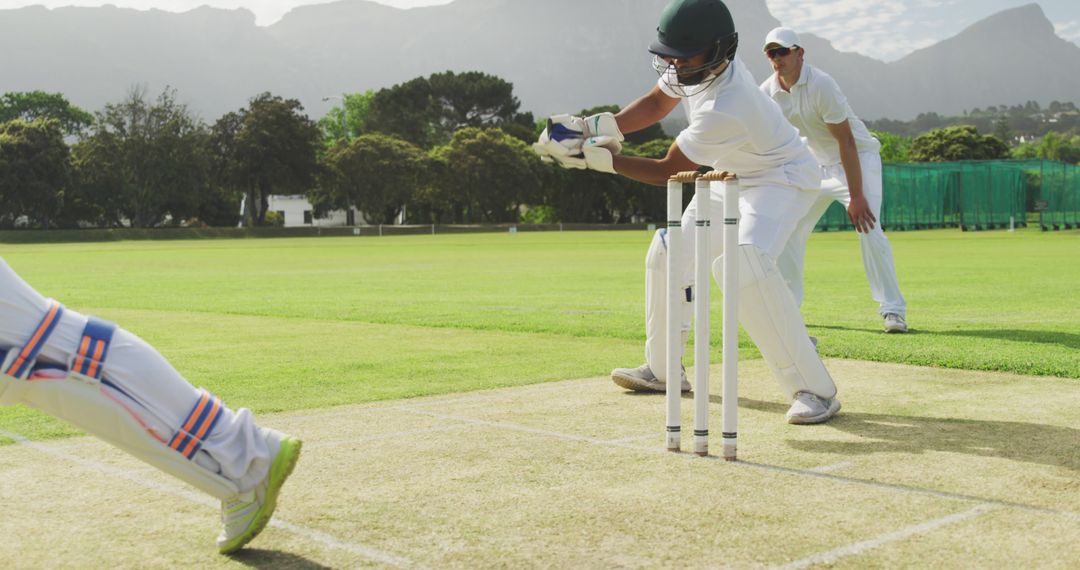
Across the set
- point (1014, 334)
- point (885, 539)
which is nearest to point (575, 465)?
point (885, 539)

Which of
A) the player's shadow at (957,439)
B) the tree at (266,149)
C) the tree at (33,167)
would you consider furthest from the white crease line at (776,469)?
Answer: the tree at (266,149)

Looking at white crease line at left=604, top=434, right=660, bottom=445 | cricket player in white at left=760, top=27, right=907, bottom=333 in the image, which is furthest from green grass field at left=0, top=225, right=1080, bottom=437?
white crease line at left=604, top=434, right=660, bottom=445

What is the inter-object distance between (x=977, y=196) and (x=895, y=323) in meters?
56.3

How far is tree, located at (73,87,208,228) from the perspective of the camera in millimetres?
79812

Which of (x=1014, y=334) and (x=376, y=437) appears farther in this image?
(x=1014, y=334)

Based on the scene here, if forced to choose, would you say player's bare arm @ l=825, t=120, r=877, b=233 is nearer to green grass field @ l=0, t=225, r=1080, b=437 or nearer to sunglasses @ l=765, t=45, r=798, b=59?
sunglasses @ l=765, t=45, r=798, b=59

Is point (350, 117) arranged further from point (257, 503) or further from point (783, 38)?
point (257, 503)

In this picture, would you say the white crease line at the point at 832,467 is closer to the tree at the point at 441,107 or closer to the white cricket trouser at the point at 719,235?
the white cricket trouser at the point at 719,235

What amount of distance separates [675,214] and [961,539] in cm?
184

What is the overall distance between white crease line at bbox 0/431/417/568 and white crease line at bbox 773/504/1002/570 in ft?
3.68

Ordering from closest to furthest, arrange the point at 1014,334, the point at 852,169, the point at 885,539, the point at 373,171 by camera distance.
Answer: the point at 885,539 < the point at 852,169 < the point at 1014,334 < the point at 373,171

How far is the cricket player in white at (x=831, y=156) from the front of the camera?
8.67 meters

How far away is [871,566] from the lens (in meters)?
3.09

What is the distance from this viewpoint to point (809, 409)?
5.36 m
